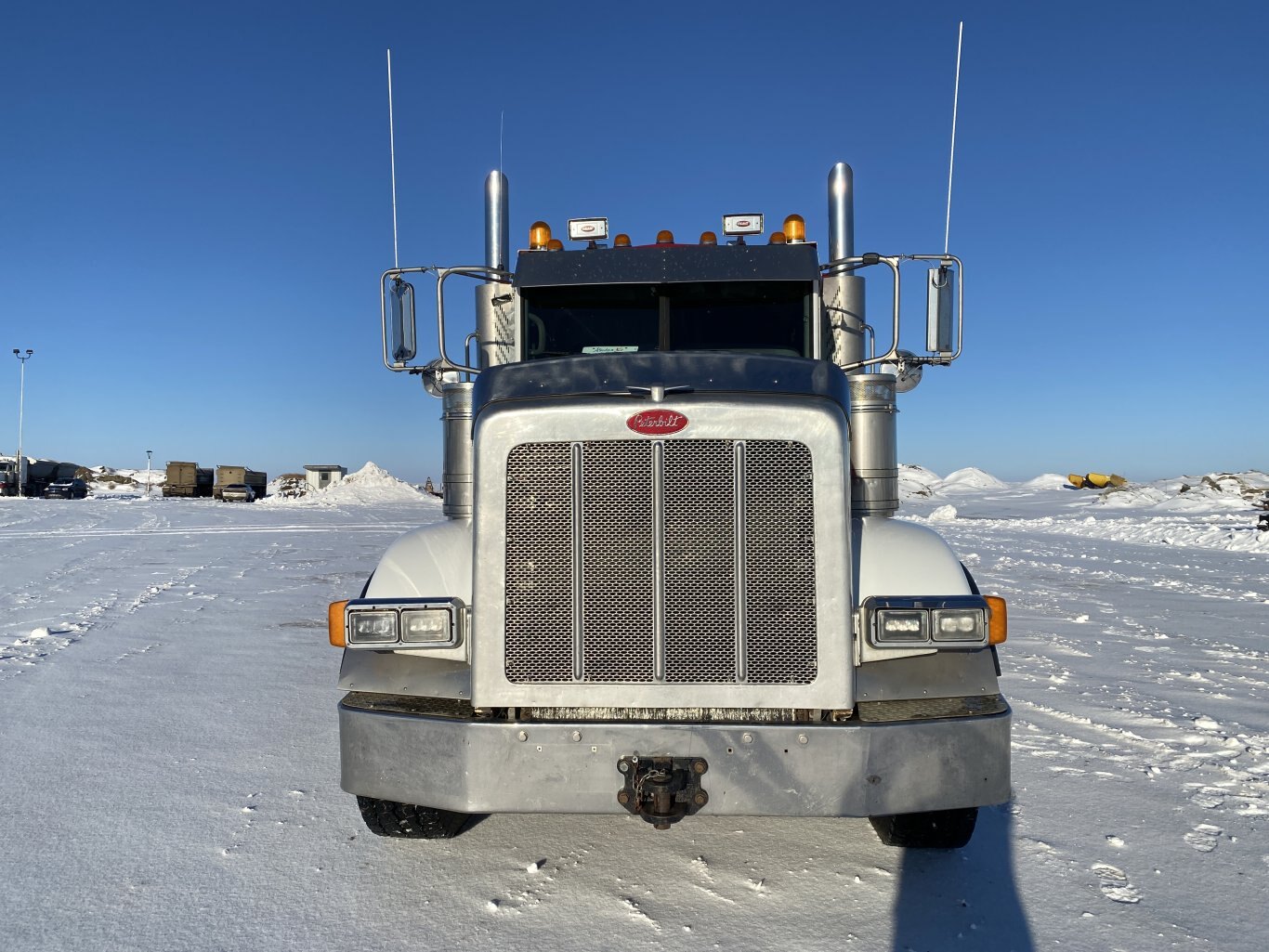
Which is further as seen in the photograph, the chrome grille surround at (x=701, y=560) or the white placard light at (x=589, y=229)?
the white placard light at (x=589, y=229)

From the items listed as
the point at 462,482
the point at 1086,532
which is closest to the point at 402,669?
the point at 462,482

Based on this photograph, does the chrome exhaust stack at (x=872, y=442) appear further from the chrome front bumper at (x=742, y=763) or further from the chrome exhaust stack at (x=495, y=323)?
the chrome exhaust stack at (x=495, y=323)

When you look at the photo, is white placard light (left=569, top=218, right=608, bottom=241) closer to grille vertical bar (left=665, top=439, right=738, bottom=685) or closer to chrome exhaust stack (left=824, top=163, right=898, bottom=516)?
chrome exhaust stack (left=824, top=163, right=898, bottom=516)

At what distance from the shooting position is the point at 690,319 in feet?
14.0

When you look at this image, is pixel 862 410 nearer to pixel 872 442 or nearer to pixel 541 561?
pixel 872 442

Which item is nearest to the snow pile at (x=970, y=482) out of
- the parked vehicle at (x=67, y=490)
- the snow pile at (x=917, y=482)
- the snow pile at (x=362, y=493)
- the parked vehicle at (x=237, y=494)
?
the snow pile at (x=917, y=482)

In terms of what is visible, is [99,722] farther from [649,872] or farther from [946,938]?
[946,938]

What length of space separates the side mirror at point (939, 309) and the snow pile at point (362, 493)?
39.4 m

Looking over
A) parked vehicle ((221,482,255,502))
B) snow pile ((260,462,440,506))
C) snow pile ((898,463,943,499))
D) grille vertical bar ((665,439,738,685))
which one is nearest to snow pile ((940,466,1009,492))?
snow pile ((898,463,943,499))

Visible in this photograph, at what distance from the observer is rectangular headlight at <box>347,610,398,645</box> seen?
288 centimetres

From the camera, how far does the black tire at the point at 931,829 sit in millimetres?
3094

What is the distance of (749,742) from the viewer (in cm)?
266

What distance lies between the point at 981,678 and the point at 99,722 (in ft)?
15.2

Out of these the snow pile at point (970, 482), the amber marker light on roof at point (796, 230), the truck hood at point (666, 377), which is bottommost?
the snow pile at point (970, 482)
